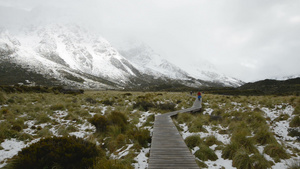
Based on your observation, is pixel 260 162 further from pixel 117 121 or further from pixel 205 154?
pixel 117 121

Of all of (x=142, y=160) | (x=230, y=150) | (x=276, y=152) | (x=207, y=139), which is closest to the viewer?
(x=276, y=152)

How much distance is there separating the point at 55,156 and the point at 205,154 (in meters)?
5.60

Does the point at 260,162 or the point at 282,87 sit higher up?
the point at 282,87

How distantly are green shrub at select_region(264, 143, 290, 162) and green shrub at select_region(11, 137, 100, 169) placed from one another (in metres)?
6.58

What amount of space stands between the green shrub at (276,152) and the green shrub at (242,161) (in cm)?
111

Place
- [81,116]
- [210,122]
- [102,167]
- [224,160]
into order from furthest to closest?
[81,116], [210,122], [224,160], [102,167]

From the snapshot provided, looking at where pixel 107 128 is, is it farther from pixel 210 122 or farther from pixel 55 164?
pixel 210 122

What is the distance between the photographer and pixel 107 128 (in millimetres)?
8625

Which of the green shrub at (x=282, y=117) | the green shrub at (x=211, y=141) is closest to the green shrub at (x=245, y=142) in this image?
the green shrub at (x=211, y=141)

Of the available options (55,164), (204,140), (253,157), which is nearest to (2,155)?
(55,164)

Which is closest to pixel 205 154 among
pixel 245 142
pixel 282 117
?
pixel 245 142

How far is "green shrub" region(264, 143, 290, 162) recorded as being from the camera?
5.27 metres

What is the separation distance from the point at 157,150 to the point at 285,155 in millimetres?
4804

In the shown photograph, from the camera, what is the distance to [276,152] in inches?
214
